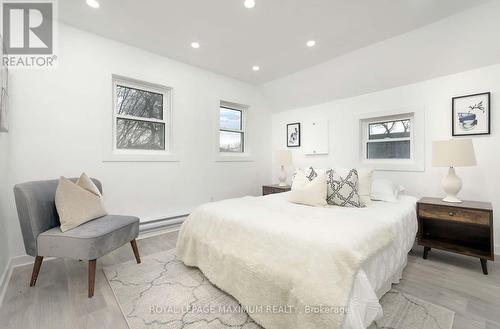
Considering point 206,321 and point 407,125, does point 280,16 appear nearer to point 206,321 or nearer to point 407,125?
point 407,125

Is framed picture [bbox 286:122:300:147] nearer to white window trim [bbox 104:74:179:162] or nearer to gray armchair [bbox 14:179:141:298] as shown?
white window trim [bbox 104:74:179:162]

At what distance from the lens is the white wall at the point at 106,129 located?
7.26 ft

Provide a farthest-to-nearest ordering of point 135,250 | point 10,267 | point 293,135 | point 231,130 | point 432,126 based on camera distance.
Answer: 1. point 293,135
2. point 231,130
3. point 432,126
4. point 135,250
5. point 10,267

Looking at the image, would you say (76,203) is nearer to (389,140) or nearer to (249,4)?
(249,4)

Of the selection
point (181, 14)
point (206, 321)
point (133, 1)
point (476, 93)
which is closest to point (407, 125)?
point (476, 93)

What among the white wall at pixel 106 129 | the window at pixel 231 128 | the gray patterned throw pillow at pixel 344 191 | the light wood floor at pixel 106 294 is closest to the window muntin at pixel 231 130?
the window at pixel 231 128

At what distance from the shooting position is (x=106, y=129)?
8.80 feet

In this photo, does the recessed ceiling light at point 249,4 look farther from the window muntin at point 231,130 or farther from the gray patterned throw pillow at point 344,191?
the window muntin at point 231,130

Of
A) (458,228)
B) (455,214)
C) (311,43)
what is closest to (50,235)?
(311,43)

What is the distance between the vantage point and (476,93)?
7.97 ft

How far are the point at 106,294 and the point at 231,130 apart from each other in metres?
3.06

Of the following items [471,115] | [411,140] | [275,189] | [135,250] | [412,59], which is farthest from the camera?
[275,189]

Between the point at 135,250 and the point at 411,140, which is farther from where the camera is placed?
the point at 411,140

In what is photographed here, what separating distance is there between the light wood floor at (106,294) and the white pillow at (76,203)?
20.3 inches
